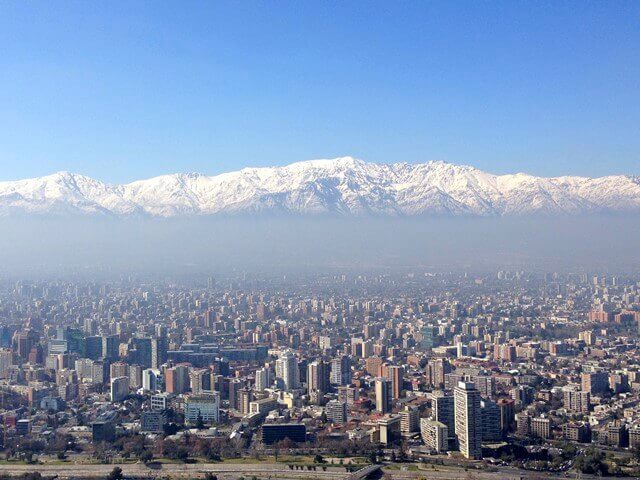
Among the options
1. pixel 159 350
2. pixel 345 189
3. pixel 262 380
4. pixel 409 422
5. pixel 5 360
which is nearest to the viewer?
pixel 409 422

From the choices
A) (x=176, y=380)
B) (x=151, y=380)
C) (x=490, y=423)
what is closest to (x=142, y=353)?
(x=151, y=380)

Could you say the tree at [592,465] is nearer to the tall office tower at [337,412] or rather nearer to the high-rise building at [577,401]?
the high-rise building at [577,401]

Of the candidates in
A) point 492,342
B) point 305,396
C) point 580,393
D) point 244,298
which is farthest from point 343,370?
point 244,298

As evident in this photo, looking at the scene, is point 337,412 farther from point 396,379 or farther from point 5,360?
point 5,360

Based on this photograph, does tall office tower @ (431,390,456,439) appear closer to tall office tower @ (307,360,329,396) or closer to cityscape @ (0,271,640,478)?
cityscape @ (0,271,640,478)

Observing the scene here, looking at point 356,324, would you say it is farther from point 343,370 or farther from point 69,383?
point 69,383

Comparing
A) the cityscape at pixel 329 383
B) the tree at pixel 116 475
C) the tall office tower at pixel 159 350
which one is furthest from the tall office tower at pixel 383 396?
the tall office tower at pixel 159 350

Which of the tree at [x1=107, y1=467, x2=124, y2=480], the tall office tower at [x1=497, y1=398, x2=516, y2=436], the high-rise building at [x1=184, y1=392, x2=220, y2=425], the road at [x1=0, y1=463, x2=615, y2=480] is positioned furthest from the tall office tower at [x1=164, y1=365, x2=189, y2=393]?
the tall office tower at [x1=497, y1=398, x2=516, y2=436]
